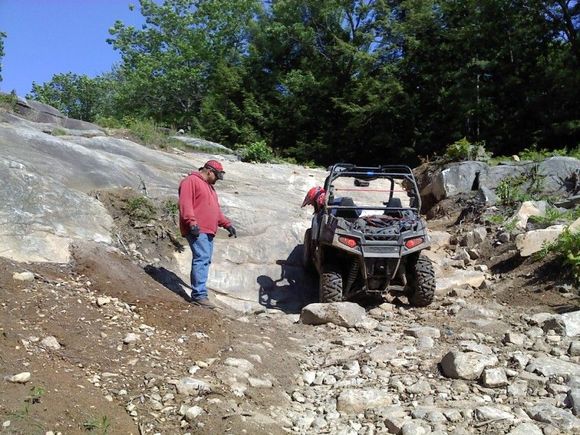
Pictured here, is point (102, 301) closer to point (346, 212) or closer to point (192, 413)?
point (192, 413)

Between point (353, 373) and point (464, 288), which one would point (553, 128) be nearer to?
point (464, 288)

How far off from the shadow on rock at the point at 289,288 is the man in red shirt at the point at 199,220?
160 cm

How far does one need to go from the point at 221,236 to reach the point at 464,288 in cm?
364

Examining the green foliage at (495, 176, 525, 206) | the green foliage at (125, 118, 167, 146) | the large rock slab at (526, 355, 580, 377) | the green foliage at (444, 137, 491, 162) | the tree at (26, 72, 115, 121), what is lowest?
the large rock slab at (526, 355, 580, 377)

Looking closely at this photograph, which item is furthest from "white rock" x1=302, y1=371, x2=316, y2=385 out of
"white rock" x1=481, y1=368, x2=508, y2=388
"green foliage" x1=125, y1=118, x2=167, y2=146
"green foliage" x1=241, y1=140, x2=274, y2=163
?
"green foliage" x1=241, y1=140, x2=274, y2=163

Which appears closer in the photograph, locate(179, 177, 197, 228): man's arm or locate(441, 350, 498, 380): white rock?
locate(441, 350, 498, 380): white rock

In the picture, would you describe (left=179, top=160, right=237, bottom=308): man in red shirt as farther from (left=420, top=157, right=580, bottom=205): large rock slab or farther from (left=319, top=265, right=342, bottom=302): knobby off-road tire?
(left=420, top=157, right=580, bottom=205): large rock slab

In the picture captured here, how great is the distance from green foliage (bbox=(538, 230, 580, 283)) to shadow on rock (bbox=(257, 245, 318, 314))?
10.8ft

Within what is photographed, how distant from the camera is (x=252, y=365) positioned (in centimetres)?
521

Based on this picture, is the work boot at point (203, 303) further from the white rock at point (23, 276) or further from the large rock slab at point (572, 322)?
the large rock slab at point (572, 322)

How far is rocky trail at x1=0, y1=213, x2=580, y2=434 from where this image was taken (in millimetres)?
4129

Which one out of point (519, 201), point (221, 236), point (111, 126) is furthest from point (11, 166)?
point (111, 126)

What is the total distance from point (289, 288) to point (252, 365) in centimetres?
372

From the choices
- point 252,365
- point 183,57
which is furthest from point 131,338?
point 183,57
